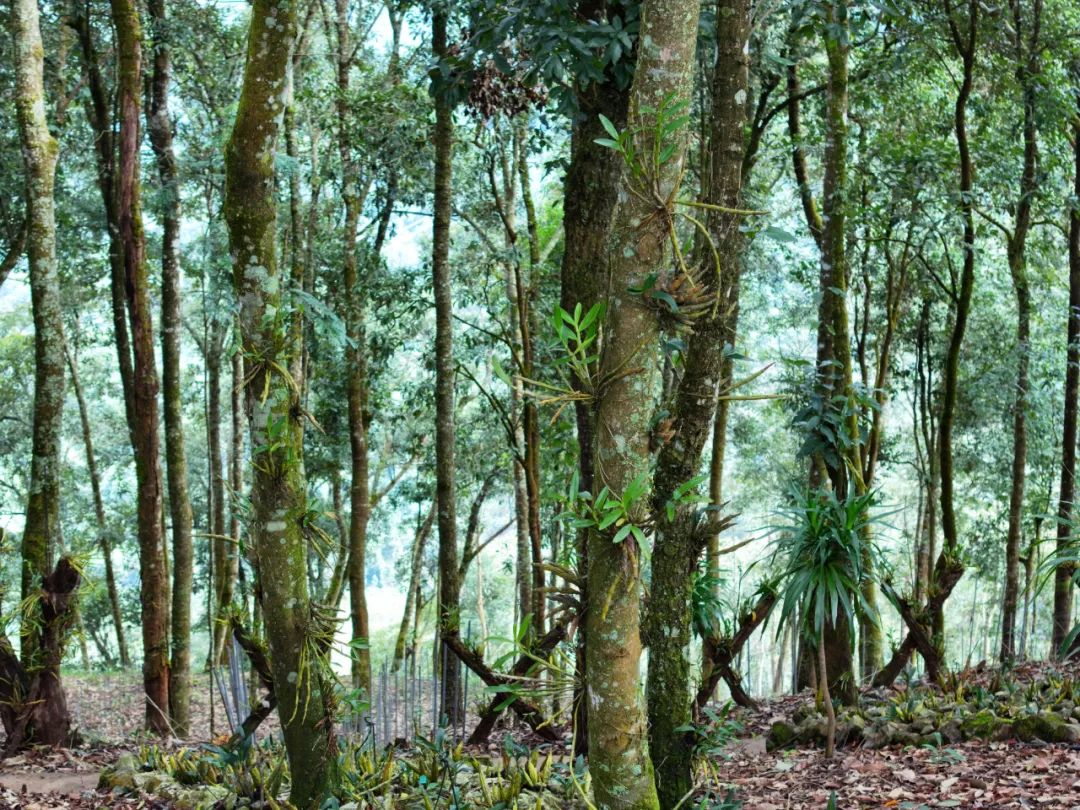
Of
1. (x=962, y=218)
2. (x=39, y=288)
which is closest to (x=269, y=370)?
(x=39, y=288)

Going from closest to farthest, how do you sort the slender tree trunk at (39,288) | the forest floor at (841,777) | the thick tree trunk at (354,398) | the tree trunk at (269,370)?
the tree trunk at (269,370) → the forest floor at (841,777) → the slender tree trunk at (39,288) → the thick tree trunk at (354,398)

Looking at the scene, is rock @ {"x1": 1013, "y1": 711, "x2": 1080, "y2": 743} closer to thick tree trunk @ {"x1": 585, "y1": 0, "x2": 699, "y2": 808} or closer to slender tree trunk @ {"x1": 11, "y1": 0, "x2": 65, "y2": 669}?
thick tree trunk @ {"x1": 585, "y1": 0, "x2": 699, "y2": 808}

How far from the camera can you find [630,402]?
2.67m

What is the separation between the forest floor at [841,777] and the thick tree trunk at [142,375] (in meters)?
0.56

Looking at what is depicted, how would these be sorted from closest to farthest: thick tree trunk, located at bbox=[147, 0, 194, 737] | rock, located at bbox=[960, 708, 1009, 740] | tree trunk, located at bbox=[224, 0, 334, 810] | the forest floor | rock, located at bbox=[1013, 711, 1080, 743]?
tree trunk, located at bbox=[224, 0, 334, 810], the forest floor, rock, located at bbox=[1013, 711, 1080, 743], rock, located at bbox=[960, 708, 1009, 740], thick tree trunk, located at bbox=[147, 0, 194, 737]

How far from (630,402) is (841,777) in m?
3.08

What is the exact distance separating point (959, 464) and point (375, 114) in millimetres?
9677

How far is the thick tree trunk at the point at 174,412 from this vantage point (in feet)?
22.7

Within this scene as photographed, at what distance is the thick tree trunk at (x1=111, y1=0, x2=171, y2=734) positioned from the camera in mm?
6410

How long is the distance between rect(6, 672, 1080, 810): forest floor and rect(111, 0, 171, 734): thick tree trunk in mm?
564

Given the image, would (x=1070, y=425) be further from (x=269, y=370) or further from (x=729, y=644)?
(x=269, y=370)

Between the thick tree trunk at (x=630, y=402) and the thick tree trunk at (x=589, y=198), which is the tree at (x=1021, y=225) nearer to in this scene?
the thick tree trunk at (x=589, y=198)

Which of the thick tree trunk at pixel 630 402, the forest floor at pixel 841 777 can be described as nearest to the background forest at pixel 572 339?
the thick tree trunk at pixel 630 402

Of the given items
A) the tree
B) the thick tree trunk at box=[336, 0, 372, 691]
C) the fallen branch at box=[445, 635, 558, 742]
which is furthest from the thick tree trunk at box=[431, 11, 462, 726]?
the tree
